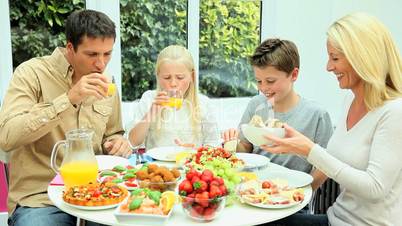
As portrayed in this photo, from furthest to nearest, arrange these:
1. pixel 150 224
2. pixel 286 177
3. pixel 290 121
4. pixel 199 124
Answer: pixel 199 124
pixel 290 121
pixel 286 177
pixel 150 224

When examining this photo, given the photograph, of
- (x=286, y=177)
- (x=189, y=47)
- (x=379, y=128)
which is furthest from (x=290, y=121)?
(x=189, y=47)

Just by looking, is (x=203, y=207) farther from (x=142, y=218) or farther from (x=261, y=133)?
(x=261, y=133)

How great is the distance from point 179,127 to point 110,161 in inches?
24.9

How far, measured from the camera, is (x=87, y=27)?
1.94 metres

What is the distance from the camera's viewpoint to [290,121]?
2.12 metres

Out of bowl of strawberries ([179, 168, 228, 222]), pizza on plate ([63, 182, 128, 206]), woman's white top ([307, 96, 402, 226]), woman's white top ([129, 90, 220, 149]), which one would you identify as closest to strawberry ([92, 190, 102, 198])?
pizza on plate ([63, 182, 128, 206])

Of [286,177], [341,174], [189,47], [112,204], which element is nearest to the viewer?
[112,204]

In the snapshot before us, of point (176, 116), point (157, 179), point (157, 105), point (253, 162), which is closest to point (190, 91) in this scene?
point (176, 116)

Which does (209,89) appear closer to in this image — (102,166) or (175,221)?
(102,166)

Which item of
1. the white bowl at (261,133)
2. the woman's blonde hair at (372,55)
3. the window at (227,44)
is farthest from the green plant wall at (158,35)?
the woman's blonde hair at (372,55)

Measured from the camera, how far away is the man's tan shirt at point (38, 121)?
1.77m

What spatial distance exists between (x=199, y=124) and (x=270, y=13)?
1433 mm

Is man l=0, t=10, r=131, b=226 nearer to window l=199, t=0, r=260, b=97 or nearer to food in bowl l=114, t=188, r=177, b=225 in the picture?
food in bowl l=114, t=188, r=177, b=225

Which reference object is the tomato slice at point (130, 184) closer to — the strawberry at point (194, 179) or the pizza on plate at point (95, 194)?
the pizza on plate at point (95, 194)
